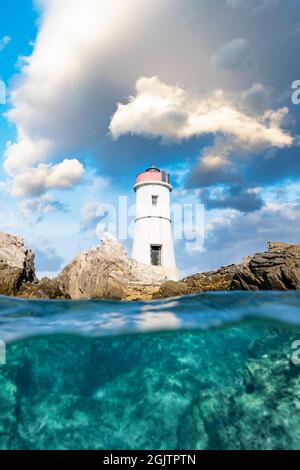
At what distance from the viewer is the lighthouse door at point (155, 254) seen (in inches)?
1273

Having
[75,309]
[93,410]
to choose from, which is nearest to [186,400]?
[93,410]

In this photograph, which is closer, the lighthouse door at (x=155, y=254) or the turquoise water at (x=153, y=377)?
the turquoise water at (x=153, y=377)

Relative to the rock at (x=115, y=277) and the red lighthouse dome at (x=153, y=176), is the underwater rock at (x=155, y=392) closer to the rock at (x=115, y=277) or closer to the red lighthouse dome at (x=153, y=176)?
the rock at (x=115, y=277)

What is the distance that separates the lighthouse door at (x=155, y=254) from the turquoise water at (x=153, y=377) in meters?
23.1

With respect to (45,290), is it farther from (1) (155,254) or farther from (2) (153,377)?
(2) (153,377)

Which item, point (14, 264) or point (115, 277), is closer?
point (14, 264)

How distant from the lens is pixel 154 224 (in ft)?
106

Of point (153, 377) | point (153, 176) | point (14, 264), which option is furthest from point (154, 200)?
point (153, 377)

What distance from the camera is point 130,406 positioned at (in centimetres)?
639

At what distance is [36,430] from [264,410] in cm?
346

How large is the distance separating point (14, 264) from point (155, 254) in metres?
14.3

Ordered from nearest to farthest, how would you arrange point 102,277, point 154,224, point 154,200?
1. point 102,277
2. point 154,224
3. point 154,200

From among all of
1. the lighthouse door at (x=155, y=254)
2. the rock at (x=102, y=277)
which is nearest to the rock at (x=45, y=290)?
the rock at (x=102, y=277)
